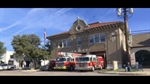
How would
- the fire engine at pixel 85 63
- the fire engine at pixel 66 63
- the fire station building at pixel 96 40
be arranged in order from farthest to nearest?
the fire station building at pixel 96 40
the fire engine at pixel 66 63
the fire engine at pixel 85 63

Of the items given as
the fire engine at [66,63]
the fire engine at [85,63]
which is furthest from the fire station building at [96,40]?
the fire engine at [85,63]

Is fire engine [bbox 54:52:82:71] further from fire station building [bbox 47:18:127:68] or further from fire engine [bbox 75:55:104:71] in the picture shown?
fire station building [bbox 47:18:127:68]

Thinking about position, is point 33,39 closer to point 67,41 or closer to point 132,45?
point 67,41

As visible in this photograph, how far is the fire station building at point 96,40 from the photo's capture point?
37562 millimetres

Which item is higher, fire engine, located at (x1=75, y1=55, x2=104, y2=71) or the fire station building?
the fire station building

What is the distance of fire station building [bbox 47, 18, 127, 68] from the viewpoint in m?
37.6

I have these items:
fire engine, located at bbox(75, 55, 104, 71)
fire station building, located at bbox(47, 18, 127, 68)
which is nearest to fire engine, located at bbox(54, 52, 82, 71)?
fire engine, located at bbox(75, 55, 104, 71)

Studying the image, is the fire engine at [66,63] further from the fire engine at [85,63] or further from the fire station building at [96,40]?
the fire station building at [96,40]

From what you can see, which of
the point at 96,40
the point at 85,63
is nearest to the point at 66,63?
the point at 85,63

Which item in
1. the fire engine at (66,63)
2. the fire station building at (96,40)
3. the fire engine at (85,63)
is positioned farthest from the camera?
the fire station building at (96,40)

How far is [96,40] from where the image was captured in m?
40.5

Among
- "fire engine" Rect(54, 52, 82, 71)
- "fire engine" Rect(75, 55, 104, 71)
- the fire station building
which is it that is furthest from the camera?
the fire station building
